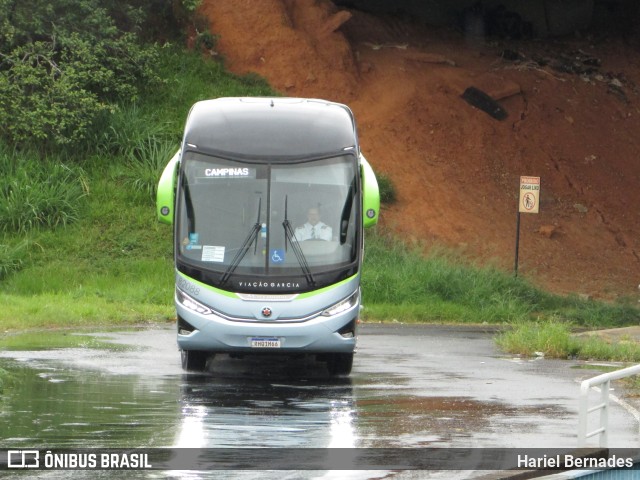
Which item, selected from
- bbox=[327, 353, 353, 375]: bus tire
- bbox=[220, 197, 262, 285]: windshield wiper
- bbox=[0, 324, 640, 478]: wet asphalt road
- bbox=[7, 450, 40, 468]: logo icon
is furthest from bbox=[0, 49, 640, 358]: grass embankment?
bbox=[7, 450, 40, 468]: logo icon

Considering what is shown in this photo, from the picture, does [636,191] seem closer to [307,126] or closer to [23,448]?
[307,126]

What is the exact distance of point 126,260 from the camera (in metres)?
26.8

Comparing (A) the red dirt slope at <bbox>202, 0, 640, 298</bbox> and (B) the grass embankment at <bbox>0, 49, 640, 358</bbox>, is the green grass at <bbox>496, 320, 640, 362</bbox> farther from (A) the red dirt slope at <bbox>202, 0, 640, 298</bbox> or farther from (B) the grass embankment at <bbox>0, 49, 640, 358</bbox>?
(A) the red dirt slope at <bbox>202, 0, 640, 298</bbox>

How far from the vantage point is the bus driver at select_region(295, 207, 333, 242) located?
15.5 metres

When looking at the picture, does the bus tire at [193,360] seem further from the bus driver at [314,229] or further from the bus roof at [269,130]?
the bus roof at [269,130]

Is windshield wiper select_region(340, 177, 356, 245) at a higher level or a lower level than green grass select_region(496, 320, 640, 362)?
higher

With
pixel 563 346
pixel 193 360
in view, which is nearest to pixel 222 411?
pixel 193 360

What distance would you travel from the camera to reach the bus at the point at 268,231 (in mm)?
15086

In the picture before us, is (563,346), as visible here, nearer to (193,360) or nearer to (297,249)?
(297,249)

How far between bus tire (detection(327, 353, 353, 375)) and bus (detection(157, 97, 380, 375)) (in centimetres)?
2

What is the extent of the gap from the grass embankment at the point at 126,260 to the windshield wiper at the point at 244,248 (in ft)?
22.3

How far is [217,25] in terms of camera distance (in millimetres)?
35719

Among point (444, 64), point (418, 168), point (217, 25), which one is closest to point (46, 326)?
point (418, 168)

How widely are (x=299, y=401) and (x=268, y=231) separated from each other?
2612mm
